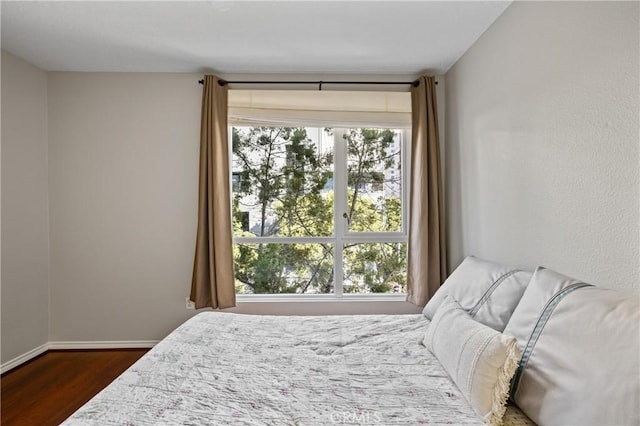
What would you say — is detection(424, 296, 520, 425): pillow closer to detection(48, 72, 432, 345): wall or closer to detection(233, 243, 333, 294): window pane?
detection(233, 243, 333, 294): window pane

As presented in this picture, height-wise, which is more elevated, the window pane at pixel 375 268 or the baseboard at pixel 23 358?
the window pane at pixel 375 268

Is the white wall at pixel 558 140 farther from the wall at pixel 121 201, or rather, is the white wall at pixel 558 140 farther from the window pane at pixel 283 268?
the wall at pixel 121 201

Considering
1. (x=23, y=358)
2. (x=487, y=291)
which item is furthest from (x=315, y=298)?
(x=23, y=358)

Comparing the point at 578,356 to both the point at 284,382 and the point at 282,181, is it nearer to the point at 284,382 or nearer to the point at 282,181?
the point at 284,382

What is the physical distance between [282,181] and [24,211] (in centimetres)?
210

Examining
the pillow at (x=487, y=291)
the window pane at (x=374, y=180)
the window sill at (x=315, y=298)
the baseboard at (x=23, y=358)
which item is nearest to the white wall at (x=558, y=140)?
the pillow at (x=487, y=291)

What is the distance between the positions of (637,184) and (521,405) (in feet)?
2.91

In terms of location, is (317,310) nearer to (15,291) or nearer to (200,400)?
(200,400)

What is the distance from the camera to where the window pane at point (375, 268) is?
3156 millimetres

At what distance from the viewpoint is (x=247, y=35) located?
7.86 ft

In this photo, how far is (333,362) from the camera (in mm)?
1530

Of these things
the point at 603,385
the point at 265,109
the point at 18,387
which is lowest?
the point at 18,387

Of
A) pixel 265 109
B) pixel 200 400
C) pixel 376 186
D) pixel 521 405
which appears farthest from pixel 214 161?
pixel 521 405

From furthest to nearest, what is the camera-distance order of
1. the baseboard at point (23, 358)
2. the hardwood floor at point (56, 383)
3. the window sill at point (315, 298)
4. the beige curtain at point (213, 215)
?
the window sill at point (315, 298), the beige curtain at point (213, 215), the baseboard at point (23, 358), the hardwood floor at point (56, 383)
